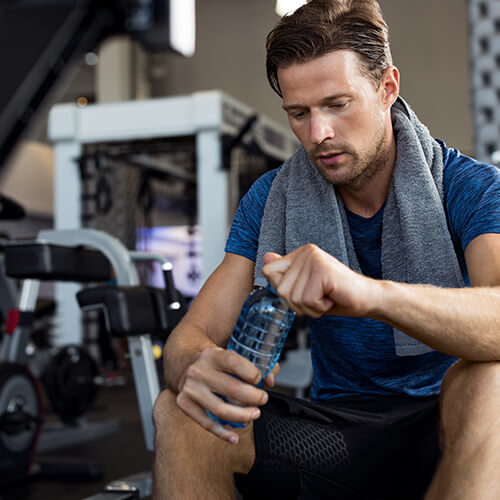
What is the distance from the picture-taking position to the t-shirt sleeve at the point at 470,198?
1084 millimetres

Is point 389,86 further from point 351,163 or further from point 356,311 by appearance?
point 356,311

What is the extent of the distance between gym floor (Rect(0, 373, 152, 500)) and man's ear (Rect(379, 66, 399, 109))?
67.9 inches

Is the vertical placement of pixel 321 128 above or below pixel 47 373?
above

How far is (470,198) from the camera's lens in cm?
114

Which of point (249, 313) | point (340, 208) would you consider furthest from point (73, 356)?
point (249, 313)

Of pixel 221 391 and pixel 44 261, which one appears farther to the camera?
pixel 44 261

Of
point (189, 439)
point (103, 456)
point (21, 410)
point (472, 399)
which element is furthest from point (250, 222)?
point (103, 456)

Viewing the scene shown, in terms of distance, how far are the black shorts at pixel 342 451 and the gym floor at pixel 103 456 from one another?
136cm

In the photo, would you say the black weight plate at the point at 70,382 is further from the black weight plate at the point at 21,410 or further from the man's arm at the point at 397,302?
the man's arm at the point at 397,302

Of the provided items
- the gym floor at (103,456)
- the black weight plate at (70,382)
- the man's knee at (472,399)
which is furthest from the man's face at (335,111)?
the black weight plate at (70,382)

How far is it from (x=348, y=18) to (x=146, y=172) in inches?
131

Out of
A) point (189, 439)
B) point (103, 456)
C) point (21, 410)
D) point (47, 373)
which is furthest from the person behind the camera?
point (47, 373)

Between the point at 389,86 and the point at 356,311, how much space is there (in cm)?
55

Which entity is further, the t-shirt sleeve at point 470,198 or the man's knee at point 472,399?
the t-shirt sleeve at point 470,198
